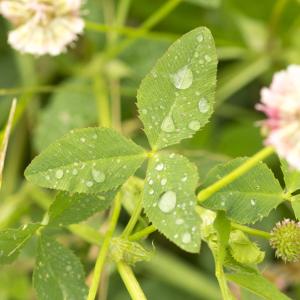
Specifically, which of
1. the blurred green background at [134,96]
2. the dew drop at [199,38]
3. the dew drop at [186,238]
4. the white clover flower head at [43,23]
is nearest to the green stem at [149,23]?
the blurred green background at [134,96]

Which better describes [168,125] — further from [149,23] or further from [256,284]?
[149,23]

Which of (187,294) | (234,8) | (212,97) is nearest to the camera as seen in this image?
(212,97)

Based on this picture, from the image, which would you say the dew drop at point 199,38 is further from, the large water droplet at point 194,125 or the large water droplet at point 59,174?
the large water droplet at point 59,174

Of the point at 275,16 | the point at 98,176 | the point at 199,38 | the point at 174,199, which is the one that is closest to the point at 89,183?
the point at 98,176

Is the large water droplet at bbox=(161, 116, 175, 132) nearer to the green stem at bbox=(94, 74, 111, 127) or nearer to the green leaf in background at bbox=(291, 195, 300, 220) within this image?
the green leaf in background at bbox=(291, 195, 300, 220)

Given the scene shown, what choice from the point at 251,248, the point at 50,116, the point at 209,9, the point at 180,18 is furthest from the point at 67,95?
the point at 251,248

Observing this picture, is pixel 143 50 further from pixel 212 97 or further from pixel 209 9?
pixel 212 97
